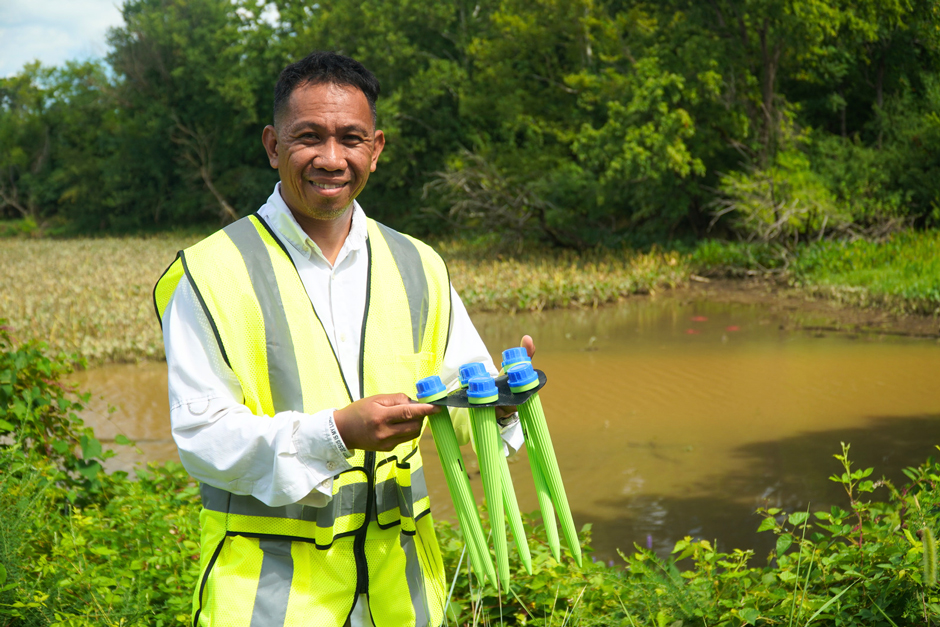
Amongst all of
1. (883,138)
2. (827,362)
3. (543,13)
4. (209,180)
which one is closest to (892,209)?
(883,138)

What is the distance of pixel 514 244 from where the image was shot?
19.2 meters

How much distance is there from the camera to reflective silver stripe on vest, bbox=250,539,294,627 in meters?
1.70

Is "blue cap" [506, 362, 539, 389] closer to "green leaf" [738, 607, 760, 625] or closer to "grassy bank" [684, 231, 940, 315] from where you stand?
"green leaf" [738, 607, 760, 625]

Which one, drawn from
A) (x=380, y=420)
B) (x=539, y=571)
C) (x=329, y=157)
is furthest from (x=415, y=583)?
(x=539, y=571)

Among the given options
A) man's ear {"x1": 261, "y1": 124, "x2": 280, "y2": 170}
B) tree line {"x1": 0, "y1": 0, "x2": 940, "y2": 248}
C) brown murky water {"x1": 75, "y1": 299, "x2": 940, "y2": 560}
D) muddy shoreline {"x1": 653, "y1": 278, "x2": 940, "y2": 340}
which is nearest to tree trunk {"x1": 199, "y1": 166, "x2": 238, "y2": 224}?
tree line {"x1": 0, "y1": 0, "x2": 940, "y2": 248}

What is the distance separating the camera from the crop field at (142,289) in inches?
431

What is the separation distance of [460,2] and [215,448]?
27.5 metres

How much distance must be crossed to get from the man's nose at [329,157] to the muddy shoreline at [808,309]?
Result: 10.1 meters

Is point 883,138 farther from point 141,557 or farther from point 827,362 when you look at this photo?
point 141,557

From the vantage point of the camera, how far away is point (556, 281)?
560 inches

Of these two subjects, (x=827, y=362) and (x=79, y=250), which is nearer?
(x=827, y=362)

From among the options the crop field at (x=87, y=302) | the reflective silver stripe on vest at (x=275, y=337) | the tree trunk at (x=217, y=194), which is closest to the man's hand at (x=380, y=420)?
the reflective silver stripe on vest at (x=275, y=337)

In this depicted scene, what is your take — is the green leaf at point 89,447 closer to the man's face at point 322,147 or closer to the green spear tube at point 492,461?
the man's face at point 322,147

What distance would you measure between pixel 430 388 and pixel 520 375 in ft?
0.61
